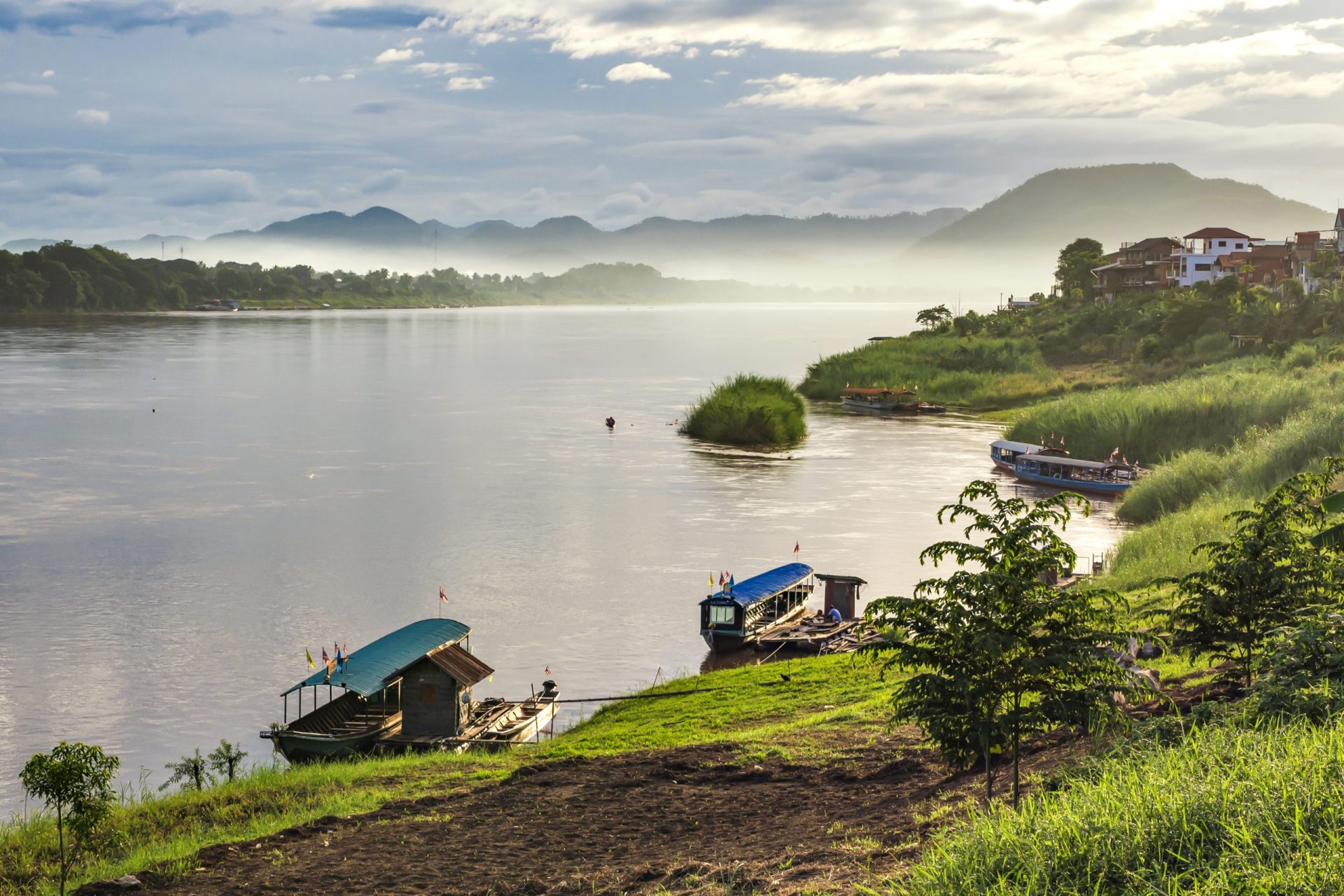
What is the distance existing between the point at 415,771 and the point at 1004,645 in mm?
14849

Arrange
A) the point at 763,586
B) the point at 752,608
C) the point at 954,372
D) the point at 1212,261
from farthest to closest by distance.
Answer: the point at 1212,261 → the point at 954,372 → the point at 763,586 → the point at 752,608

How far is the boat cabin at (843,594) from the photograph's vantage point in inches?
1593

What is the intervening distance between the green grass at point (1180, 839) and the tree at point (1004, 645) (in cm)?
260

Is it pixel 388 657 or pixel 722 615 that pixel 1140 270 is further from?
pixel 388 657

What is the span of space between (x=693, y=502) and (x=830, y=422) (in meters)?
41.7

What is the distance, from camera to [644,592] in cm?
4275

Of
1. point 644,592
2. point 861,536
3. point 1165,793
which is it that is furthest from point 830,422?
point 1165,793

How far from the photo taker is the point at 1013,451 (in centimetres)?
7212

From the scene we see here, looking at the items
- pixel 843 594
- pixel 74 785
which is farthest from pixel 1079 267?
pixel 74 785

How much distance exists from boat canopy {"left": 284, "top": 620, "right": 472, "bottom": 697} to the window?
885 centimetres

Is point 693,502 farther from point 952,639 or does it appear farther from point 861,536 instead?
point 952,639

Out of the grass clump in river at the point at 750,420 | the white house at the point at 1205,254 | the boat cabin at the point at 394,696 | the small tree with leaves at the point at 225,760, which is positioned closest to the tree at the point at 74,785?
the small tree with leaves at the point at 225,760

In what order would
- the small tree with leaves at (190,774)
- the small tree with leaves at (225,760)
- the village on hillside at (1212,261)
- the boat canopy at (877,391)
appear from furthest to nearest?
the village on hillside at (1212,261), the boat canopy at (877,391), the small tree with leaves at (225,760), the small tree with leaves at (190,774)

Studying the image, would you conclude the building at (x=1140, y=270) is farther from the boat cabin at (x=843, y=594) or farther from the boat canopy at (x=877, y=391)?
the boat cabin at (x=843, y=594)
